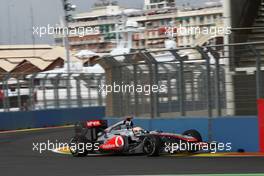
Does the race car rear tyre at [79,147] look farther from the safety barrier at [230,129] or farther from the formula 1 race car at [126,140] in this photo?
the safety barrier at [230,129]

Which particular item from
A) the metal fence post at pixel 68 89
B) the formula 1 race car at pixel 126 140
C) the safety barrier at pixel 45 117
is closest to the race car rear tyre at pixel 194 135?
the formula 1 race car at pixel 126 140

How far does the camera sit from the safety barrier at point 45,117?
27609mm

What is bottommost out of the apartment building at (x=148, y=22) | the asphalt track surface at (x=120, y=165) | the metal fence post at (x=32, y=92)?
the asphalt track surface at (x=120, y=165)

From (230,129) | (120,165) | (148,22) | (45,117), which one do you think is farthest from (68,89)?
(148,22)

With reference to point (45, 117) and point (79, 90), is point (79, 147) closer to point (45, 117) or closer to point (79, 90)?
point (45, 117)

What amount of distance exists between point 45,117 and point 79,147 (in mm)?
14435

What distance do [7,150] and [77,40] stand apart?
66.6 metres

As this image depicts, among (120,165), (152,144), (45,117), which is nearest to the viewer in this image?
(120,165)

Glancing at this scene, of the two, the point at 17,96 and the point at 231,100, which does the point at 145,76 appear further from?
the point at 17,96

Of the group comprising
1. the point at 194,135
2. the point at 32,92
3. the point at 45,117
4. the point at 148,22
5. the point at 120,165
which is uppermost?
the point at 148,22

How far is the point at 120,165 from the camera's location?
1253 centimetres

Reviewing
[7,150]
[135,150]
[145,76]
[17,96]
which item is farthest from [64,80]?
[135,150]

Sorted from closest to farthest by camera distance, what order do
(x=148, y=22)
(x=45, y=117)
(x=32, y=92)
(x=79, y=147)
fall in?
1. (x=79, y=147)
2. (x=32, y=92)
3. (x=45, y=117)
4. (x=148, y=22)

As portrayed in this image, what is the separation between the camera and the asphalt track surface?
36.5 feet
